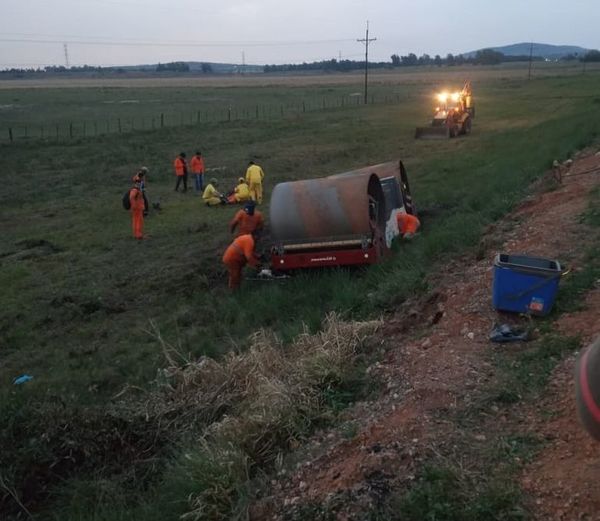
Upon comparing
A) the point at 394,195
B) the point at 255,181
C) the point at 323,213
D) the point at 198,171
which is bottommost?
the point at 198,171

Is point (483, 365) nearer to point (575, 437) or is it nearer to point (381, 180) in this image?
point (575, 437)

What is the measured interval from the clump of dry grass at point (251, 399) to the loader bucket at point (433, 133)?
24.9 meters

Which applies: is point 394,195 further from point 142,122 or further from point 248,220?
point 142,122

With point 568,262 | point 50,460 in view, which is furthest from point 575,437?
point 50,460

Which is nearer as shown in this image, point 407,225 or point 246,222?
point 246,222

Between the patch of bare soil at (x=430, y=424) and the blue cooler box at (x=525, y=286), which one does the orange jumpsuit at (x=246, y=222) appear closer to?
the patch of bare soil at (x=430, y=424)

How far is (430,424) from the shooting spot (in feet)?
17.6

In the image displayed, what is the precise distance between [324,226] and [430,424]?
6.45m

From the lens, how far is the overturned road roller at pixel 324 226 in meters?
11.4

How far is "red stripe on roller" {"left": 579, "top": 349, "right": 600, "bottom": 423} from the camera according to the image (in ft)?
10.3

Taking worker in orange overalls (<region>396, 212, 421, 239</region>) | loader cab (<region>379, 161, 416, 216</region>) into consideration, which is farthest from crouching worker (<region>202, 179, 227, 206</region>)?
worker in orange overalls (<region>396, 212, 421, 239</region>)

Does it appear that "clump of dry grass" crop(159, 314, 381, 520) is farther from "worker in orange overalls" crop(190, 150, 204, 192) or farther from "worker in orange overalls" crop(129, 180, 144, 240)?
"worker in orange overalls" crop(190, 150, 204, 192)

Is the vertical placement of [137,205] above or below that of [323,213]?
below

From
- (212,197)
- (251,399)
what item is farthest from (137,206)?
(251,399)
